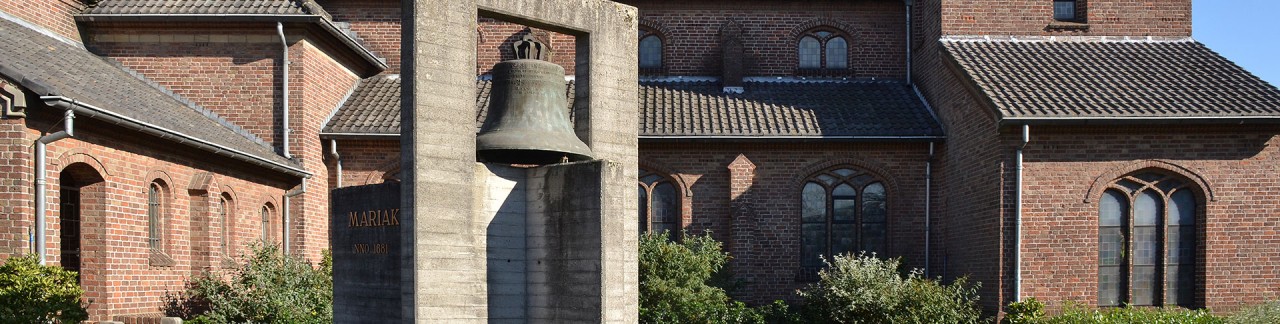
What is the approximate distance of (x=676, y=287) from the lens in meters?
17.8

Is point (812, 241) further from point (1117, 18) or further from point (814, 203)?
point (1117, 18)

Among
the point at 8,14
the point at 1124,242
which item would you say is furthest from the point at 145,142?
the point at 1124,242

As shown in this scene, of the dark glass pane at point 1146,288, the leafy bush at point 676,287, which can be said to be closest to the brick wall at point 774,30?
the dark glass pane at point 1146,288

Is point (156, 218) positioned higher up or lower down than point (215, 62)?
lower down

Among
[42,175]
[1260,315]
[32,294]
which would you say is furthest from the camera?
[1260,315]

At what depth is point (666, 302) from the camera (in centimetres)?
1772

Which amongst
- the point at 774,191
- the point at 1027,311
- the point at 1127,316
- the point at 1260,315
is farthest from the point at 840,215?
the point at 1260,315

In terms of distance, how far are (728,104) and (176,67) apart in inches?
390

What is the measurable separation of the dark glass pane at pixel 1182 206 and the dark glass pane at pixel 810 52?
303 inches

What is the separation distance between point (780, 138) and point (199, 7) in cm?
1025

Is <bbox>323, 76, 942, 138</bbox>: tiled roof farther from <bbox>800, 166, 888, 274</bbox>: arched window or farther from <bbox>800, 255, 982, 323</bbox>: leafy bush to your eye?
<bbox>800, 255, 982, 323</bbox>: leafy bush

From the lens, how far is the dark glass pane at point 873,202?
73.8ft

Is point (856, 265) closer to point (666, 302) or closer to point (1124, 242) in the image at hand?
point (666, 302)

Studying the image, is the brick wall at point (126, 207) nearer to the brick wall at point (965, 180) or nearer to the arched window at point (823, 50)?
the arched window at point (823, 50)
